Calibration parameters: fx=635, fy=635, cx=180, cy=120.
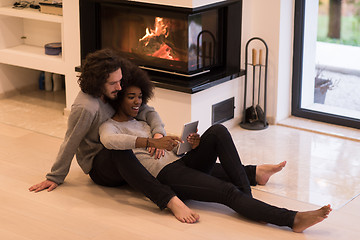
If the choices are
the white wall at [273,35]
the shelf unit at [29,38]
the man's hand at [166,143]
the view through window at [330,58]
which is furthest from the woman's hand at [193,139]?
the shelf unit at [29,38]

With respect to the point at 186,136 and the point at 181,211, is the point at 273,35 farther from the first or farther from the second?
the point at 181,211

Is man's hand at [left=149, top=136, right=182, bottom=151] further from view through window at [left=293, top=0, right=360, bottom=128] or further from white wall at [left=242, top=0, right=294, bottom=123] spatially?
view through window at [left=293, top=0, right=360, bottom=128]

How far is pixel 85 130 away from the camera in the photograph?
10.7 ft

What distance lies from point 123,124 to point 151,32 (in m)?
1.15

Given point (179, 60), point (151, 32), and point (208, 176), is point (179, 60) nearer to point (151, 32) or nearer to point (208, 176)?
point (151, 32)

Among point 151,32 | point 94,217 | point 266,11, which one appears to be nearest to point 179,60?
point 151,32

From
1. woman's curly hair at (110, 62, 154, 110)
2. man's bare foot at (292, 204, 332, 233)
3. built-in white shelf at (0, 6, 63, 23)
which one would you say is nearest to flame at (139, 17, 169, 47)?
built-in white shelf at (0, 6, 63, 23)

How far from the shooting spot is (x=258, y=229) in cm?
299

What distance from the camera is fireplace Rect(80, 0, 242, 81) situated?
13.6 feet

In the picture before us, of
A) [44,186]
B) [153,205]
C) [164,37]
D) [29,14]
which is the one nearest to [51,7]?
[29,14]

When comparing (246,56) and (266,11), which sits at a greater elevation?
(266,11)

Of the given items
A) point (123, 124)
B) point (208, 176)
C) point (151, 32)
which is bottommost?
point (208, 176)

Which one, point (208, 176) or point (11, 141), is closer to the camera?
point (208, 176)

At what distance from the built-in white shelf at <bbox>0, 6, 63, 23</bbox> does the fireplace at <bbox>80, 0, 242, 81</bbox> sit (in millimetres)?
278
